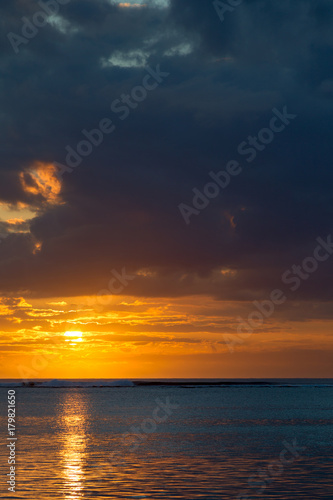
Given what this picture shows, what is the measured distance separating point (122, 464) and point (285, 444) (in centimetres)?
1782

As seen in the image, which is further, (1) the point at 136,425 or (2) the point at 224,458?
(1) the point at 136,425

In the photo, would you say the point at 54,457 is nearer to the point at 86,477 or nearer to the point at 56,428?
the point at 86,477

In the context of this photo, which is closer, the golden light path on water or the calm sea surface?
the calm sea surface

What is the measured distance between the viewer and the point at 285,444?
53.1 meters

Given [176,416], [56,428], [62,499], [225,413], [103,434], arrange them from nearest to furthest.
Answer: [62,499] < [103,434] < [56,428] < [176,416] < [225,413]

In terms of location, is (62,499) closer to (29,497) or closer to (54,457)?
(29,497)

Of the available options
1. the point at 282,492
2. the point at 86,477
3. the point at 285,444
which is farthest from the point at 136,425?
the point at 282,492

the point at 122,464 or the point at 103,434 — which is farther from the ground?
the point at 103,434

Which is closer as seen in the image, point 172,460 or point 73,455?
point 172,460

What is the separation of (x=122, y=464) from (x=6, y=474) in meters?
8.42

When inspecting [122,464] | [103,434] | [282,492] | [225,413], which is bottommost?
[282,492]

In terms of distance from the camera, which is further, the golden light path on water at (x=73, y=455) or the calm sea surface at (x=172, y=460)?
the golden light path on water at (x=73, y=455)

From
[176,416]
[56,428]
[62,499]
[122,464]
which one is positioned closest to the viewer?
[62,499]

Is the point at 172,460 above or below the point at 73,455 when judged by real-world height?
below
